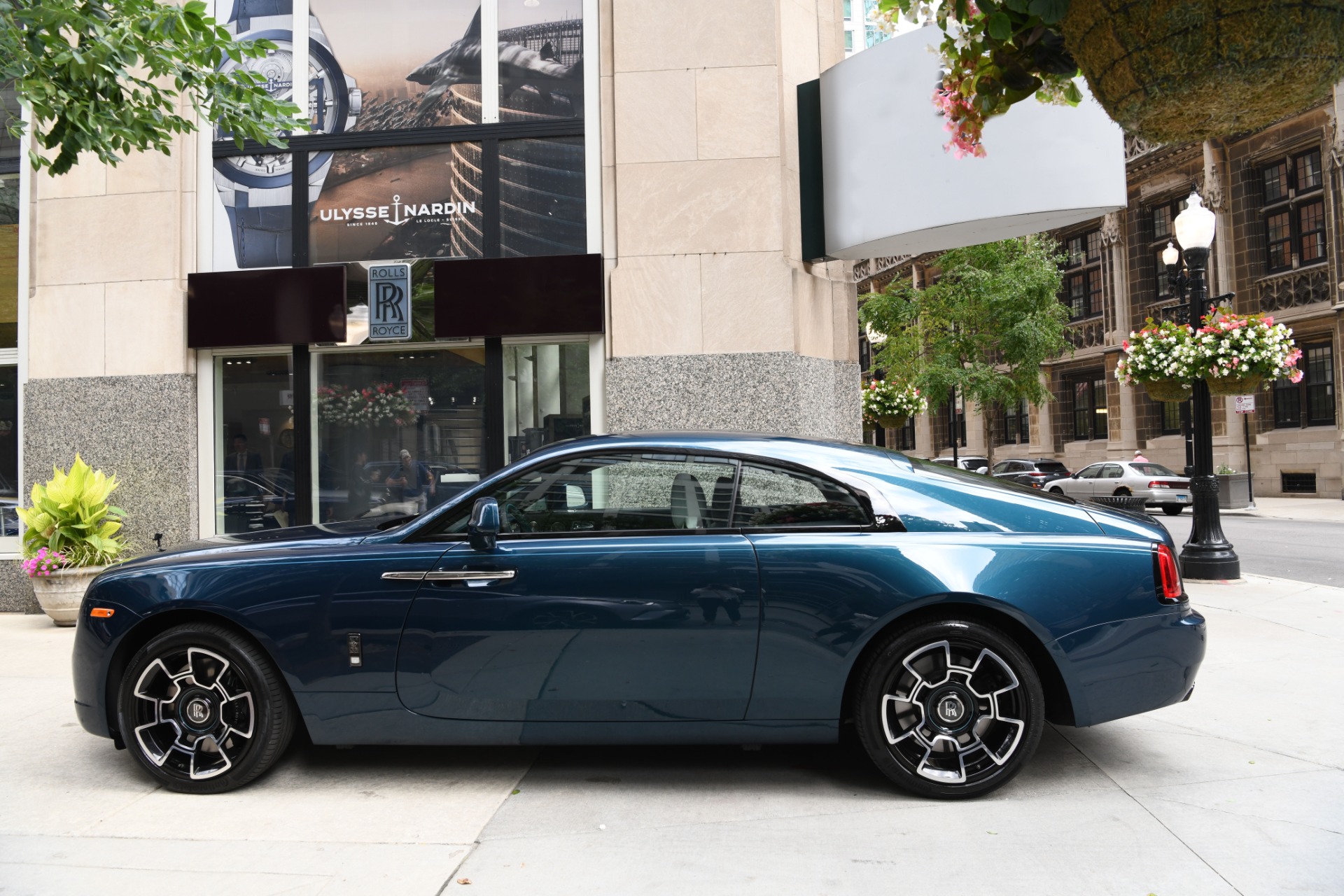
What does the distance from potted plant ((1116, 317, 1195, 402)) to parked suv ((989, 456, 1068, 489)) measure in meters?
14.5

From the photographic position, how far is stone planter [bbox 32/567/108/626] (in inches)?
→ 329

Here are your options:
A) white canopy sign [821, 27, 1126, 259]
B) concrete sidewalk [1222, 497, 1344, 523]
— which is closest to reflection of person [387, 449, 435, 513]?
white canopy sign [821, 27, 1126, 259]

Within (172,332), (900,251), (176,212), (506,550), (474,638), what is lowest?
(474,638)

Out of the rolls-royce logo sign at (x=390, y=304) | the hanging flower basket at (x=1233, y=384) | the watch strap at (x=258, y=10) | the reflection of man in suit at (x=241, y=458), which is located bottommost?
the reflection of man in suit at (x=241, y=458)

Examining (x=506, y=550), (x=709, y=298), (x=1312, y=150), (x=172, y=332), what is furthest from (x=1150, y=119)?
(x=1312, y=150)

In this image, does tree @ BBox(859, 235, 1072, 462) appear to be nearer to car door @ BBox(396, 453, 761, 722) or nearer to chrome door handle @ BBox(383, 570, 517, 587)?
car door @ BBox(396, 453, 761, 722)

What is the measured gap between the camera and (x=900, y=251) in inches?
364

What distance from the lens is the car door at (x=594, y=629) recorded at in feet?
12.8

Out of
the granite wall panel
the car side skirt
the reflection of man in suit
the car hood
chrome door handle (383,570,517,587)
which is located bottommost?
the car side skirt

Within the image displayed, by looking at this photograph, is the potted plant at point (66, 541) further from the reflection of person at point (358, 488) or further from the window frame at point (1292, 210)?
the window frame at point (1292, 210)

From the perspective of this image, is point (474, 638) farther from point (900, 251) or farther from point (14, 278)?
point (14, 278)

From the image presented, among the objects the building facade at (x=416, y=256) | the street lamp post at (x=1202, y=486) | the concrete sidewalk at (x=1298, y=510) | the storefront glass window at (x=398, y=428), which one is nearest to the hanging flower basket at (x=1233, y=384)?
the street lamp post at (x=1202, y=486)

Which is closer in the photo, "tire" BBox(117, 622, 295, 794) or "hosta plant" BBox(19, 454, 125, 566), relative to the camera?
"tire" BBox(117, 622, 295, 794)

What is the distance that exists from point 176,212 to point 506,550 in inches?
289
